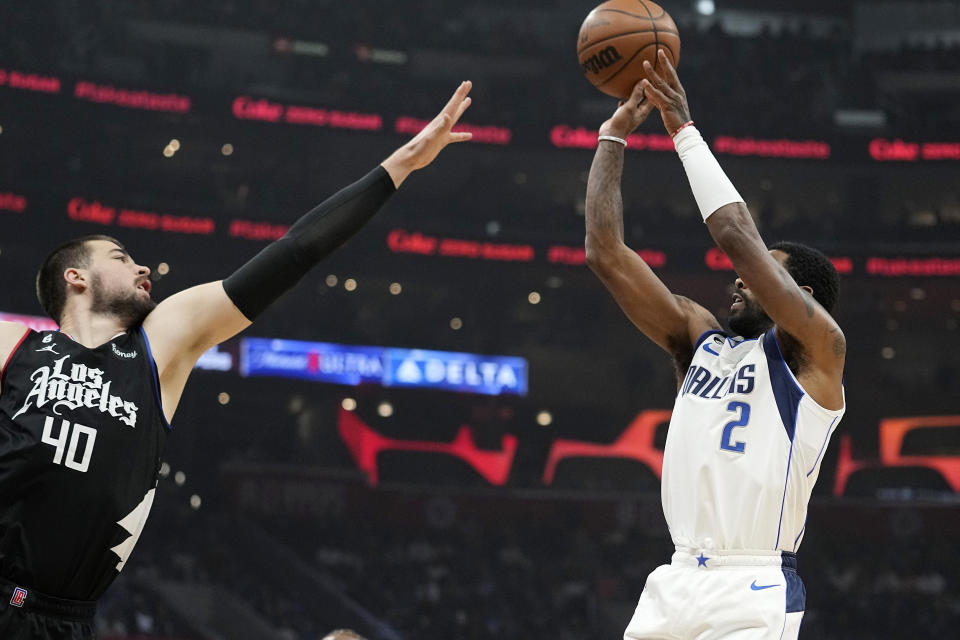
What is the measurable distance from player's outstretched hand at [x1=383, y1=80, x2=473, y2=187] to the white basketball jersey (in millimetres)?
1172

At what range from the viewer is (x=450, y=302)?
24484 mm

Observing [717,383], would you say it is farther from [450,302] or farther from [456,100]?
[450,302]

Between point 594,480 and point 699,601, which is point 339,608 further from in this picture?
point 699,601

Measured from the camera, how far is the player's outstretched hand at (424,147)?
3209mm

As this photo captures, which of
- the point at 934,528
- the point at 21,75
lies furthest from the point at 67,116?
the point at 934,528

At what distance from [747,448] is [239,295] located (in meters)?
1.61

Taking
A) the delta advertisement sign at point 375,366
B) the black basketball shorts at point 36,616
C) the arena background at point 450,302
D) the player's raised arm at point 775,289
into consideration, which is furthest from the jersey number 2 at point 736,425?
the delta advertisement sign at point 375,366

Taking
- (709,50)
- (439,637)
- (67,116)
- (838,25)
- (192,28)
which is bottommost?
(439,637)

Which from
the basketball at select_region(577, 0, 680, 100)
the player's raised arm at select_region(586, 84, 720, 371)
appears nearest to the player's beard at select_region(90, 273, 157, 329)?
the player's raised arm at select_region(586, 84, 720, 371)

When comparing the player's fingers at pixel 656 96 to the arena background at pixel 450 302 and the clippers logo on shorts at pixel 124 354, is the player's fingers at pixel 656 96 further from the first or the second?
the arena background at pixel 450 302

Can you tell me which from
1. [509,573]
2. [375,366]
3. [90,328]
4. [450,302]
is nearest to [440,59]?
[450,302]

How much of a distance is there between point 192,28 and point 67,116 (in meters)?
5.34

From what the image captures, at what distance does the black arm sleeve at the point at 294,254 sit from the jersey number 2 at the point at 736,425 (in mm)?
1302

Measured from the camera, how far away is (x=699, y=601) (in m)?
3.25
